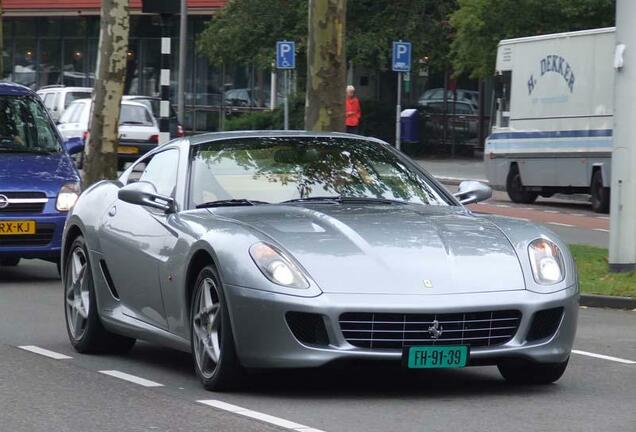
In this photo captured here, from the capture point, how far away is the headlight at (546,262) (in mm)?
8383

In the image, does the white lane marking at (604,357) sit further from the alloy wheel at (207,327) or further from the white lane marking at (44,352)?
the white lane marking at (44,352)

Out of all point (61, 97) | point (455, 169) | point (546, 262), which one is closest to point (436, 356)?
point (546, 262)

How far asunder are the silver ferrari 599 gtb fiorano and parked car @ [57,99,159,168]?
86.1 ft

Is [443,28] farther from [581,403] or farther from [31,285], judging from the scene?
[581,403]

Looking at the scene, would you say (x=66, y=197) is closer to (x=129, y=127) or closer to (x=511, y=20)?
(x=129, y=127)

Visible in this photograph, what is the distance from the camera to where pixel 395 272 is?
26.7 feet

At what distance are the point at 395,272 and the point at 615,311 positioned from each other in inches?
232

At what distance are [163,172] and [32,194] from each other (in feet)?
19.1

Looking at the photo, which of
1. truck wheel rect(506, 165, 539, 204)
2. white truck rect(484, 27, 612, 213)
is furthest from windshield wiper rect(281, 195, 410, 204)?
truck wheel rect(506, 165, 539, 204)

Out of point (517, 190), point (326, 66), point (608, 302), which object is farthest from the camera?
point (517, 190)

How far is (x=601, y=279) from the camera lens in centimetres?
1491

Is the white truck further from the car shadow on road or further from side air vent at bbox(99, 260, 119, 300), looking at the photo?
side air vent at bbox(99, 260, 119, 300)

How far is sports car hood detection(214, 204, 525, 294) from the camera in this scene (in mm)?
8094

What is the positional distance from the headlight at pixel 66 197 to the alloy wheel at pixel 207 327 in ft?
23.0
